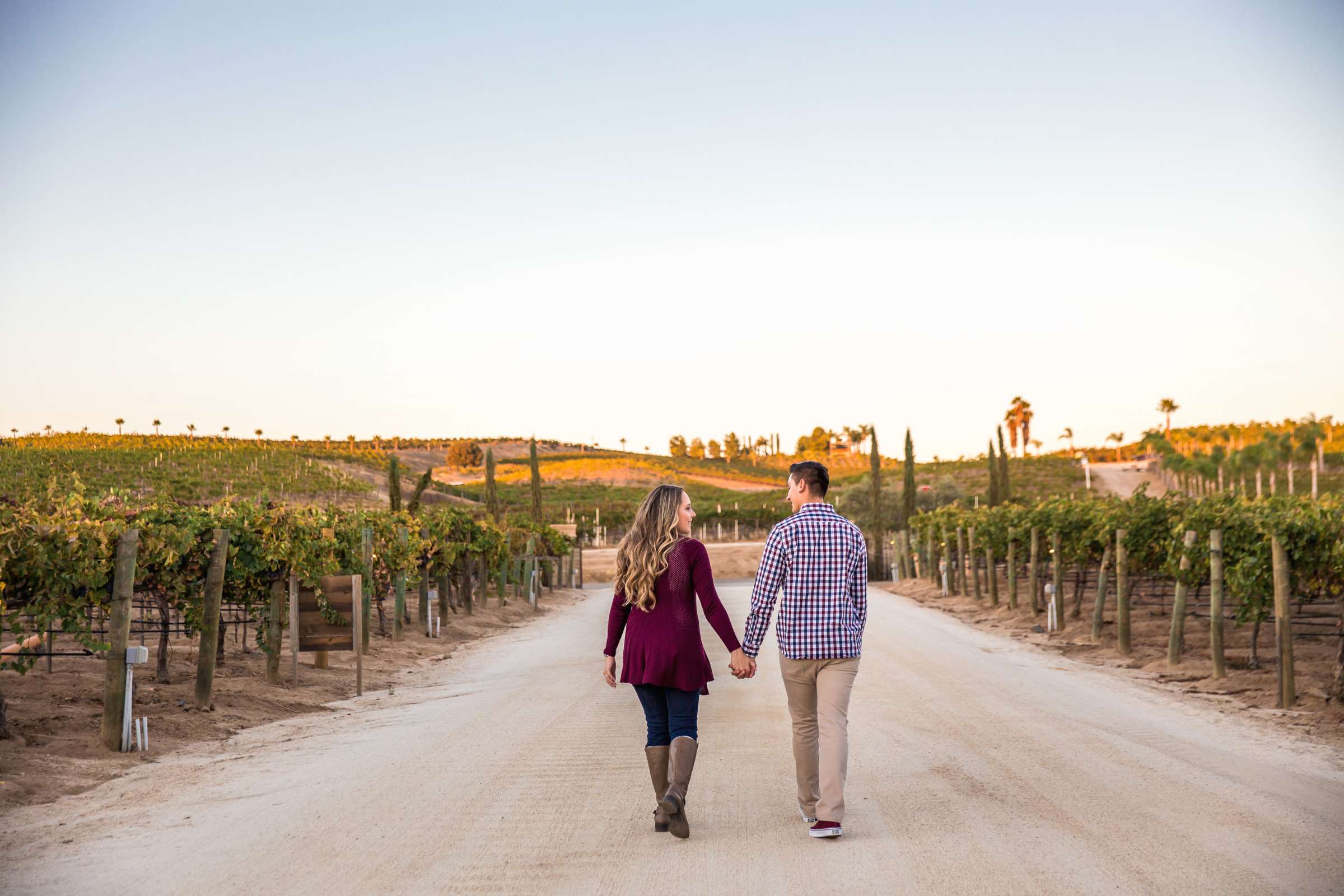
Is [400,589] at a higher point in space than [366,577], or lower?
lower

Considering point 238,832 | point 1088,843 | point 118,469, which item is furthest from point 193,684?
point 118,469

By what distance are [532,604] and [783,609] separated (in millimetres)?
28530

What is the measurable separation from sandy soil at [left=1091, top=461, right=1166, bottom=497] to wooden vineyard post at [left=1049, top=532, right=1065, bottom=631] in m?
93.8

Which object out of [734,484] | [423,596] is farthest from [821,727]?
[734,484]

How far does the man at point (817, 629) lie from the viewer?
5.70 m

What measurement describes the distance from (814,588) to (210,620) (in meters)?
7.88

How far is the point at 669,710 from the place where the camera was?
231 inches

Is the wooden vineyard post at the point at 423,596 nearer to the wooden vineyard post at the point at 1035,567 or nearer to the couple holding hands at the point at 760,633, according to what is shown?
the wooden vineyard post at the point at 1035,567

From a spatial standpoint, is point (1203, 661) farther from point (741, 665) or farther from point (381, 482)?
point (381, 482)

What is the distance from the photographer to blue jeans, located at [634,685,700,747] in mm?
5836

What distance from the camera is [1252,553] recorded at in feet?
49.1

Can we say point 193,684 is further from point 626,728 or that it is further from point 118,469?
point 118,469

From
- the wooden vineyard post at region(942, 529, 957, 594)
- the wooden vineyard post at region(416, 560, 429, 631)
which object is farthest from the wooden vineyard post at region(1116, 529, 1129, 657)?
the wooden vineyard post at region(942, 529, 957, 594)

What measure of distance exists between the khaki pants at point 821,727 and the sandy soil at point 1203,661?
5896mm
